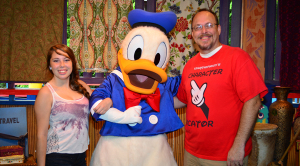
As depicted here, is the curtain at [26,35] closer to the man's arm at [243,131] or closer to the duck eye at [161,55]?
the duck eye at [161,55]

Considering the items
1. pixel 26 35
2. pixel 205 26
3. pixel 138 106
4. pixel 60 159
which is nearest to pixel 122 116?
pixel 138 106

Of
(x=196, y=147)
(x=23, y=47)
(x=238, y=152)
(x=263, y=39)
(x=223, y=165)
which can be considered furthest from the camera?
(x=263, y=39)

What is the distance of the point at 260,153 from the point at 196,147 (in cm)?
127

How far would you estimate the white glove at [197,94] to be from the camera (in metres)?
1.40

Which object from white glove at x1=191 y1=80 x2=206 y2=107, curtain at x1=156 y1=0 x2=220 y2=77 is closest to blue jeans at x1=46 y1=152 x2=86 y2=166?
white glove at x1=191 y1=80 x2=206 y2=107

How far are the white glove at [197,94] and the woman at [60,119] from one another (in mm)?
832

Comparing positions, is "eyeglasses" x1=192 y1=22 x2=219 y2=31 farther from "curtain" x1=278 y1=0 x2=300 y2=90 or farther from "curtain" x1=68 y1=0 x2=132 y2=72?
"curtain" x1=278 y1=0 x2=300 y2=90

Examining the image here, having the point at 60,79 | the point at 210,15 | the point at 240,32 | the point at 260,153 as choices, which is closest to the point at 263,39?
the point at 240,32

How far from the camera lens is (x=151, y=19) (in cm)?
140

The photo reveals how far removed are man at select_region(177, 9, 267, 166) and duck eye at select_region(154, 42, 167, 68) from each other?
269 millimetres

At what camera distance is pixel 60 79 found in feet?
4.88

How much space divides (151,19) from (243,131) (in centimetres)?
99

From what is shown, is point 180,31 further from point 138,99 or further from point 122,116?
point 122,116

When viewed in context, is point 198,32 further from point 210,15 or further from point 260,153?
point 260,153
